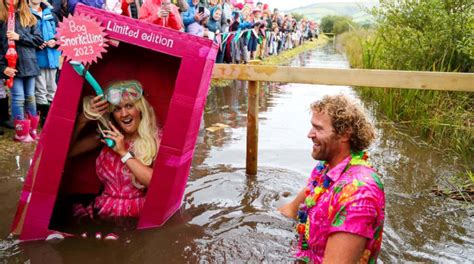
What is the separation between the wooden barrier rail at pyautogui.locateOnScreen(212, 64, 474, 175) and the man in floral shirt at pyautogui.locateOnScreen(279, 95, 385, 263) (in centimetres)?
158

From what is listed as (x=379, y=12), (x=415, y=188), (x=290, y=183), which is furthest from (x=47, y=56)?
(x=379, y=12)

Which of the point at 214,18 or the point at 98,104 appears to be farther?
the point at 214,18

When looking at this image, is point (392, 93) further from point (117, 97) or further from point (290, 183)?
point (117, 97)

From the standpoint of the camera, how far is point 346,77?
12.8 ft

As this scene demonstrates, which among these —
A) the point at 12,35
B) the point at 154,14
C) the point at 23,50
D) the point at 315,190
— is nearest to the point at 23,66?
the point at 23,50

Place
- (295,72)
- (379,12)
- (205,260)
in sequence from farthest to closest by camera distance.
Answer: (379,12)
(295,72)
(205,260)

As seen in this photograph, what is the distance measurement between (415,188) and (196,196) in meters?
2.18

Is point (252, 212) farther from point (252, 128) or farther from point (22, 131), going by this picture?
point (22, 131)

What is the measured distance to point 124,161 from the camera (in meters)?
3.06

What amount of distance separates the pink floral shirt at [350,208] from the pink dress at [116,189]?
146cm

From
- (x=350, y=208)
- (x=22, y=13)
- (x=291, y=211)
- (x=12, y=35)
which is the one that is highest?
(x=22, y=13)

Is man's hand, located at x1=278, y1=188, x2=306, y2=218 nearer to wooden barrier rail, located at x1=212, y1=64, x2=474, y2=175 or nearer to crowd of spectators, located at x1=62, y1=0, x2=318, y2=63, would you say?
wooden barrier rail, located at x1=212, y1=64, x2=474, y2=175

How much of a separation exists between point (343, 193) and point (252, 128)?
93.3 inches

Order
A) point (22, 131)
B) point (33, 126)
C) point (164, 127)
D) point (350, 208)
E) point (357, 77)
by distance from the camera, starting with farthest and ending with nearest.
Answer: point (33, 126)
point (22, 131)
point (357, 77)
point (164, 127)
point (350, 208)
